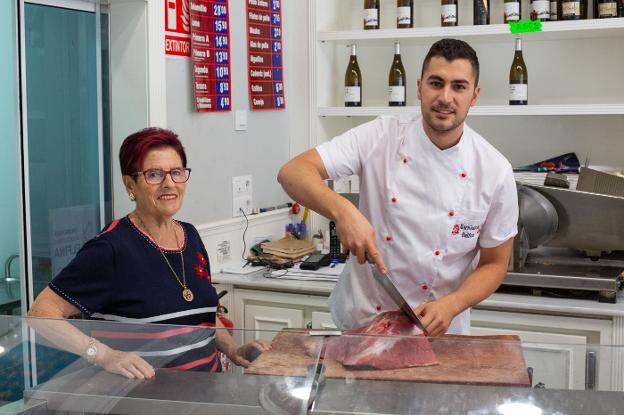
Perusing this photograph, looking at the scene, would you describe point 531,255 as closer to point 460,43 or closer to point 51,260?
point 460,43

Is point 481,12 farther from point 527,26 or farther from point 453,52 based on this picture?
point 453,52

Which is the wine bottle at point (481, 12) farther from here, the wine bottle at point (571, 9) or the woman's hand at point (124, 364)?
the woman's hand at point (124, 364)

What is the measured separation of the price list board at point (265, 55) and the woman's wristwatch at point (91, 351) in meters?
2.34

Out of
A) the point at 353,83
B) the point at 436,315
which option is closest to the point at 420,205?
the point at 436,315

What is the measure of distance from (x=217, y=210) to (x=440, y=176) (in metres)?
1.54

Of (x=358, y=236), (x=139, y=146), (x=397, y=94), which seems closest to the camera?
(x=358, y=236)

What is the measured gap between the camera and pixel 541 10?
351 cm

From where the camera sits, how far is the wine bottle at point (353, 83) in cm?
392

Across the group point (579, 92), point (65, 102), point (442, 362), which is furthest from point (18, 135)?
point (579, 92)

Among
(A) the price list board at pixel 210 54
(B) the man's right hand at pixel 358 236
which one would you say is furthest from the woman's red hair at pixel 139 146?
(A) the price list board at pixel 210 54

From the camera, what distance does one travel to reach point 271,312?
130 inches

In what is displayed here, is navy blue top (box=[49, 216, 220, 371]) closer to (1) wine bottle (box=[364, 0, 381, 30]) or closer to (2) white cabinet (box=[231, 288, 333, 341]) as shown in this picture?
(2) white cabinet (box=[231, 288, 333, 341])

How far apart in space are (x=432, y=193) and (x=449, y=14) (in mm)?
1809

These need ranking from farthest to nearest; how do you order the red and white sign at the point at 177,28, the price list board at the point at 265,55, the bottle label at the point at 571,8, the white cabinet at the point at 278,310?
the price list board at the point at 265,55, the bottle label at the point at 571,8, the white cabinet at the point at 278,310, the red and white sign at the point at 177,28
